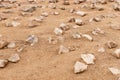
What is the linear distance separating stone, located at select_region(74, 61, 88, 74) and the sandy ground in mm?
33

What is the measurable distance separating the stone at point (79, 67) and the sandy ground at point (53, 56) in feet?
0.11

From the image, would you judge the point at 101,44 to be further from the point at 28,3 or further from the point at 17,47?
the point at 28,3

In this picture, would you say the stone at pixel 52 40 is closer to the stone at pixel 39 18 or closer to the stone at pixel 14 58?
the stone at pixel 14 58

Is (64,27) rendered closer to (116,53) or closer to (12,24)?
(12,24)

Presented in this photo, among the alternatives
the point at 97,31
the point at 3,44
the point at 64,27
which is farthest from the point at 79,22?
the point at 3,44

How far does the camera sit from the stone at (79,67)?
2.34m

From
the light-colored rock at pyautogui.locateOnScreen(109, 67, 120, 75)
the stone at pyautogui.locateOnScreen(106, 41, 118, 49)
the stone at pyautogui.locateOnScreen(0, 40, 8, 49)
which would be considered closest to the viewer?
the light-colored rock at pyautogui.locateOnScreen(109, 67, 120, 75)

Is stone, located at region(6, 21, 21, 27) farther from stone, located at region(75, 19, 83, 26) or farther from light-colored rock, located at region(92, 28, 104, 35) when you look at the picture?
light-colored rock, located at region(92, 28, 104, 35)

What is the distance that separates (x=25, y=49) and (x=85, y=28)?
2.83 ft

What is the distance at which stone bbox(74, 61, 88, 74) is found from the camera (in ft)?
7.69

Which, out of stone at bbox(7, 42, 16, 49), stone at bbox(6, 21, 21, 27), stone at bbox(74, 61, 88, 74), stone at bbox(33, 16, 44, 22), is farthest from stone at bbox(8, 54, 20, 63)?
stone at bbox(33, 16, 44, 22)

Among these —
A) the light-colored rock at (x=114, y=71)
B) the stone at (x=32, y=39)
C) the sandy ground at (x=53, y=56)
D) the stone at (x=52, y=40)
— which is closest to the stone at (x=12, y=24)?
the sandy ground at (x=53, y=56)

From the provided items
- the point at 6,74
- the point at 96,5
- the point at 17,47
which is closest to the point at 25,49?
the point at 17,47

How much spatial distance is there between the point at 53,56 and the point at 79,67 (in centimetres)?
38
